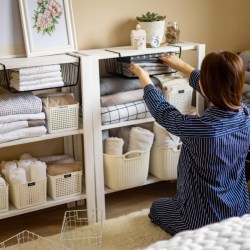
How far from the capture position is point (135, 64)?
2.30 meters

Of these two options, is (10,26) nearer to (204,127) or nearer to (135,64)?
(135,64)

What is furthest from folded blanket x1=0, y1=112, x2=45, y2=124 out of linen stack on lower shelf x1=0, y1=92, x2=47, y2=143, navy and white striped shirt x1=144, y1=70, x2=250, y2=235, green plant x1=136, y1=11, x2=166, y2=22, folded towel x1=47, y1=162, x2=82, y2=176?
green plant x1=136, y1=11, x2=166, y2=22

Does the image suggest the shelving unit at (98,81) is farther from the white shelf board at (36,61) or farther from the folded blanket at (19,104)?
the folded blanket at (19,104)

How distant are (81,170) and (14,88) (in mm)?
561

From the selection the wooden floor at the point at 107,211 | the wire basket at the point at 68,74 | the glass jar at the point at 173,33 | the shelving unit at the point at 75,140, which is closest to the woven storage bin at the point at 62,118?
the shelving unit at the point at 75,140

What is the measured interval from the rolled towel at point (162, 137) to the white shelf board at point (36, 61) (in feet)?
2.04

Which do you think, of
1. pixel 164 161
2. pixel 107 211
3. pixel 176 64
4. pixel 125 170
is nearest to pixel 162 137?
pixel 164 161

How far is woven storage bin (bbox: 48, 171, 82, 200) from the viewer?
231 cm

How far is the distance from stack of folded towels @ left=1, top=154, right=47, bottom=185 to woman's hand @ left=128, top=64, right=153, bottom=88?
25.8 inches

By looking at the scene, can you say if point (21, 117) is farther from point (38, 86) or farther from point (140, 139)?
point (140, 139)

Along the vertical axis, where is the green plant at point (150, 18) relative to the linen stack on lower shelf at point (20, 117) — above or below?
above

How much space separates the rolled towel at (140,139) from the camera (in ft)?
7.97

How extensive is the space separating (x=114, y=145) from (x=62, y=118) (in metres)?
0.32

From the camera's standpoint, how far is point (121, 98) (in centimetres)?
236
